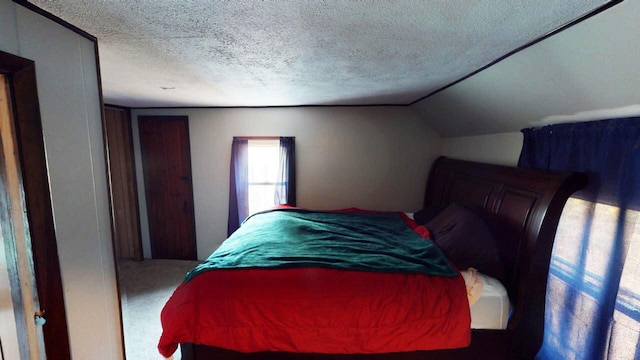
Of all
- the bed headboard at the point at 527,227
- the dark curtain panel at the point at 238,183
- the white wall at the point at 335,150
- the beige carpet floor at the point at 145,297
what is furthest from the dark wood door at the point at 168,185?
the bed headboard at the point at 527,227

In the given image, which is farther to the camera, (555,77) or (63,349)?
(555,77)

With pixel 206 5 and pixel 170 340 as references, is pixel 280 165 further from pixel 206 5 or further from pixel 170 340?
pixel 206 5

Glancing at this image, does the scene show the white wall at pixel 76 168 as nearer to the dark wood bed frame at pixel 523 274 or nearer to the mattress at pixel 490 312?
the dark wood bed frame at pixel 523 274

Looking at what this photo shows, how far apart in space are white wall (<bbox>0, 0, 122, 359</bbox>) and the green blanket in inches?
19.7

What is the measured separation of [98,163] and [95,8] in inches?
26.9

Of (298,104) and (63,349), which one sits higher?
(298,104)

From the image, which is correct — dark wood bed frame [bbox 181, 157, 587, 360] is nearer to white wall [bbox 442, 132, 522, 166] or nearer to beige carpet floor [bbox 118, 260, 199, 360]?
white wall [bbox 442, 132, 522, 166]

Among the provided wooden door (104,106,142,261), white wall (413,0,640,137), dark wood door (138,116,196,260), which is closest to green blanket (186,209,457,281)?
white wall (413,0,640,137)

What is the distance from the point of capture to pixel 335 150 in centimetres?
343

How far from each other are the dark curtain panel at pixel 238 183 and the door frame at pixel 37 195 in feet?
7.89

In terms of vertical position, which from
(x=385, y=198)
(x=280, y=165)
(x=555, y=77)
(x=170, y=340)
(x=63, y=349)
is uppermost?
(x=555, y=77)

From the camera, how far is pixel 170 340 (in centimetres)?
147

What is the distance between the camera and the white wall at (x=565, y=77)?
100cm

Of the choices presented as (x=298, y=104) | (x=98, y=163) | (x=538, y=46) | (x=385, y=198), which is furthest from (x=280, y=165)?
(x=538, y=46)
